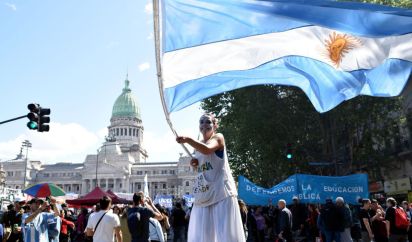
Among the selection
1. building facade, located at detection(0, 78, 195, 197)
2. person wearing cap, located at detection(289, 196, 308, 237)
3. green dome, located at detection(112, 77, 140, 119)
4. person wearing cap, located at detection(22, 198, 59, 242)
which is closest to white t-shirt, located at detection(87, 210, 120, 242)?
person wearing cap, located at detection(22, 198, 59, 242)

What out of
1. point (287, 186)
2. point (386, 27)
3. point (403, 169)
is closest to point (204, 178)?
point (386, 27)

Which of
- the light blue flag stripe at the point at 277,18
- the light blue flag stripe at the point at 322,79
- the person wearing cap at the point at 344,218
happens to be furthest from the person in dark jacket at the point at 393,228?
the light blue flag stripe at the point at 277,18

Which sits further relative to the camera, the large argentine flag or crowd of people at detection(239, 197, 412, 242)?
crowd of people at detection(239, 197, 412, 242)

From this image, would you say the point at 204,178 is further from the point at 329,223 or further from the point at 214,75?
the point at 329,223

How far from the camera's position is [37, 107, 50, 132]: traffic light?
17.9m

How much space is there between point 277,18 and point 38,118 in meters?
14.1

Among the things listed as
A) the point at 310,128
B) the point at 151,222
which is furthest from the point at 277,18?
the point at 310,128

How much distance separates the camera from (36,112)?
17875mm

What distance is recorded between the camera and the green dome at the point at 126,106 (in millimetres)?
141500

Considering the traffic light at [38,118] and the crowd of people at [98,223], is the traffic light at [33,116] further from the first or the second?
the crowd of people at [98,223]

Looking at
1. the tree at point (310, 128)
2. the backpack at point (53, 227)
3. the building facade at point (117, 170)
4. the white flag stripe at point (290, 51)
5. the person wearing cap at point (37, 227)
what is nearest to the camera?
the white flag stripe at point (290, 51)

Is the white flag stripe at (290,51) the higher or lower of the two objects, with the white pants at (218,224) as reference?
higher

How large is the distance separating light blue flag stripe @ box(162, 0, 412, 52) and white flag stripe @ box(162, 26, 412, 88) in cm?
9

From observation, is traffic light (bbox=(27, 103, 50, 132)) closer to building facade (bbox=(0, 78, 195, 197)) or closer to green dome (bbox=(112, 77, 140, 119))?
building facade (bbox=(0, 78, 195, 197))
